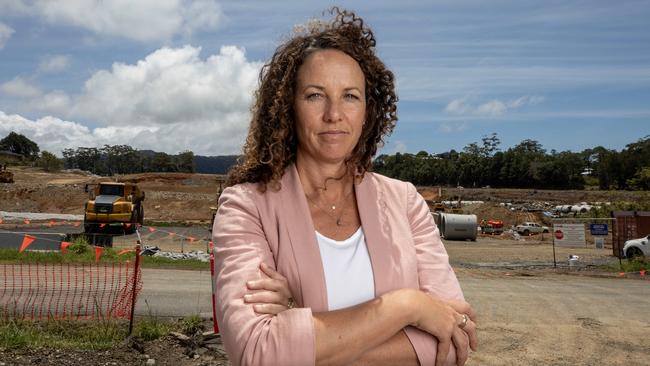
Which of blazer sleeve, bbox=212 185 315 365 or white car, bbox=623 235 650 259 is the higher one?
blazer sleeve, bbox=212 185 315 365

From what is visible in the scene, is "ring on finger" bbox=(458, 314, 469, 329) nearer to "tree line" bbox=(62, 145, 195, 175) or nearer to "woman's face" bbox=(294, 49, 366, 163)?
"woman's face" bbox=(294, 49, 366, 163)

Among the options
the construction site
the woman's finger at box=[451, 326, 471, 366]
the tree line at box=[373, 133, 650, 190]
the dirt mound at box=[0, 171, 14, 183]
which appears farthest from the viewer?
the tree line at box=[373, 133, 650, 190]

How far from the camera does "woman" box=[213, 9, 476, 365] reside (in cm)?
163

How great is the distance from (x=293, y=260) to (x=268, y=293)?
0.12 meters

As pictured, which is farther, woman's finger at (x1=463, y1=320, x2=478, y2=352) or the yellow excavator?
the yellow excavator

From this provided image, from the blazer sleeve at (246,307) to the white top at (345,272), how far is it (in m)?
0.14

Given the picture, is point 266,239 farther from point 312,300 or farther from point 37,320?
point 37,320

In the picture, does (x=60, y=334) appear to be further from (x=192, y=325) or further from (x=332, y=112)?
(x=332, y=112)

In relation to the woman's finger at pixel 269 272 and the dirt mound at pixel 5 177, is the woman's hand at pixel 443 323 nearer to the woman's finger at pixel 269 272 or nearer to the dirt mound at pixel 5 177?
the woman's finger at pixel 269 272

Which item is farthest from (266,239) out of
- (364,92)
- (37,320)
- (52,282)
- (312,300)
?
(52,282)

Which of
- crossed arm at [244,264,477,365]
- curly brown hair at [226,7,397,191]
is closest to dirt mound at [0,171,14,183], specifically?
curly brown hair at [226,7,397,191]

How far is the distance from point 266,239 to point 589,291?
43.3 ft

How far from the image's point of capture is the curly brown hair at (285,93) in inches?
73.9

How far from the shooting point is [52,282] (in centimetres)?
1248
